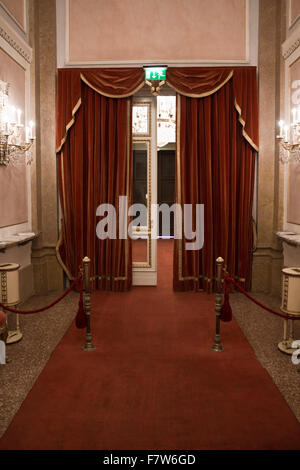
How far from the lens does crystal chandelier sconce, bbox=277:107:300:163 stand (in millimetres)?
4840

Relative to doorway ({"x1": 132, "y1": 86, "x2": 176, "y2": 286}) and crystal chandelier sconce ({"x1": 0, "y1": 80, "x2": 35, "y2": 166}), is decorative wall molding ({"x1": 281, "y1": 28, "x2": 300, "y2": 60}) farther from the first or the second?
crystal chandelier sconce ({"x1": 0, "y1": 80, "x2": 35, "y2": 166})

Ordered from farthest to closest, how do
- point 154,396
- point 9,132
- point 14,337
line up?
point 9,132 < point 14,337 < point 154,396

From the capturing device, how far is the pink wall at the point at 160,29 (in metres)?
5.86

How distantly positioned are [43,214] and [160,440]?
4211 mm

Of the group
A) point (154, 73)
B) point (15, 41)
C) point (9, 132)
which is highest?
point (15, 41)

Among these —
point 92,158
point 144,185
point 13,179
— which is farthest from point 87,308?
point 144,185

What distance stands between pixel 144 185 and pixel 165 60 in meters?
1.81

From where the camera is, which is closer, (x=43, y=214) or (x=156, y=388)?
(x=156, y=388)

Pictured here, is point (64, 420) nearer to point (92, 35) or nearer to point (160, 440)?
point (160, 440)

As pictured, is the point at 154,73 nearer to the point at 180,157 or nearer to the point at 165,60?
the point at 165,60

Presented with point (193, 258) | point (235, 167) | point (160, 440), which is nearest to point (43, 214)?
point (193, 258)

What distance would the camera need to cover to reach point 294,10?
5184 millimetres

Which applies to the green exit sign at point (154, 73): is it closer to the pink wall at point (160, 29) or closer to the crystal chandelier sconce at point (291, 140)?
the pink wall at point (160, 29)

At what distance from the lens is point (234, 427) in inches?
106
